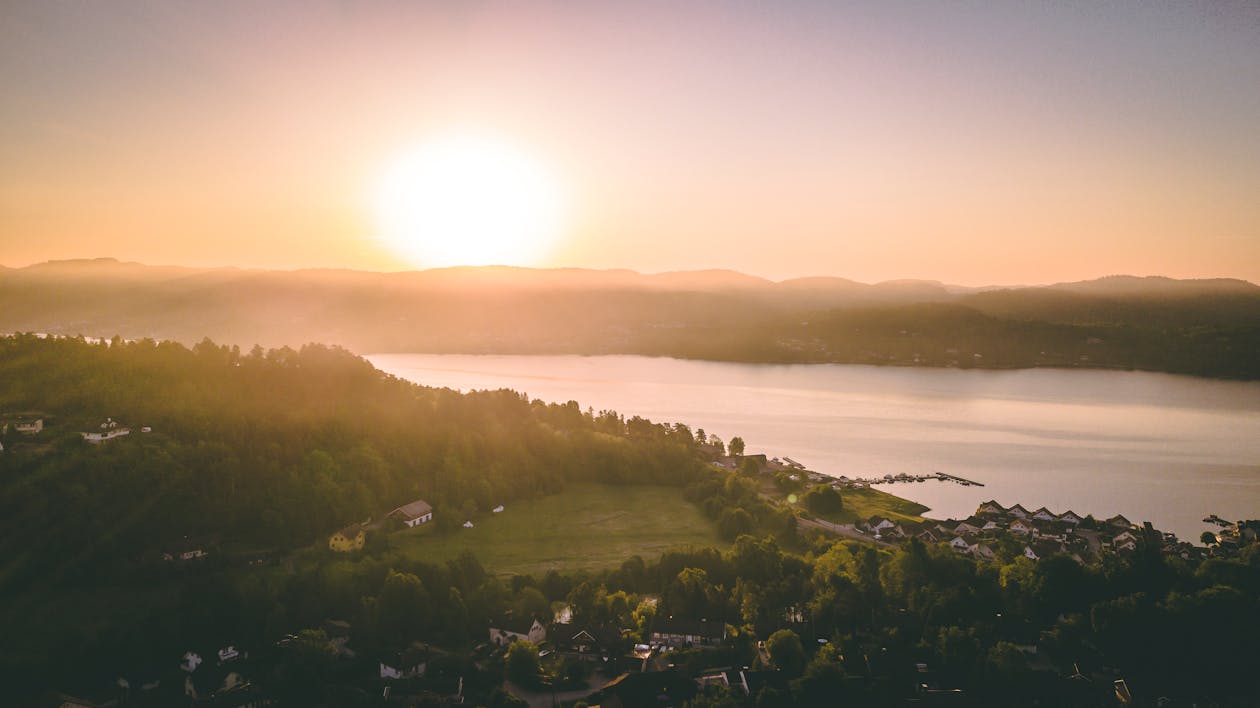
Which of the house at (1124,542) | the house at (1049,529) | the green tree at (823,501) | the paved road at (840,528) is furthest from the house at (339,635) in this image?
the house at (1124,542)

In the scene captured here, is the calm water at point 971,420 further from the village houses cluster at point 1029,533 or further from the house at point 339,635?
the house at point 339,635

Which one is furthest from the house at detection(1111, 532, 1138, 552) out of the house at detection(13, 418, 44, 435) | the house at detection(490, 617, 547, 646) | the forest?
the house at detection(13, 418, 44, 435)

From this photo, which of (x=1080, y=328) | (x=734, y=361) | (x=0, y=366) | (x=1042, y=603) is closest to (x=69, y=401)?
(x=0, y=366)

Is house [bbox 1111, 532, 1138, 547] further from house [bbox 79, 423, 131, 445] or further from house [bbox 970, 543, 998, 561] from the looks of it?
house [bbox 79, 423, 131, 445]

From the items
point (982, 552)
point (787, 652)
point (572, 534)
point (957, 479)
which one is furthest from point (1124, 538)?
point (572, 534)

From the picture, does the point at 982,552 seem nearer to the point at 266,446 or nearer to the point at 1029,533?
the point at 1029,533

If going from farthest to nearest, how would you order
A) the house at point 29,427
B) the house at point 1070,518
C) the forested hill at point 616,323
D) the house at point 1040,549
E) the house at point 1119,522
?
the forested hill at point 616,323
the house at point 1070,518
the house at point 1119,522
the house at point 1040,549
the house at point 29,427
